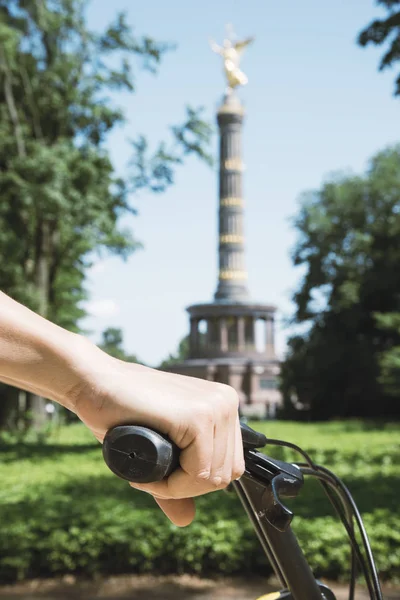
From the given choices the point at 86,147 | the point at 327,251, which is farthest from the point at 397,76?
the point at 327,251

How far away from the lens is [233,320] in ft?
146

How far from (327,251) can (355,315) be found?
4265 mm

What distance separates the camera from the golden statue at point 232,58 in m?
47.0

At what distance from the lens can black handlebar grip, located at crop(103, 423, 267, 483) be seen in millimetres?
928

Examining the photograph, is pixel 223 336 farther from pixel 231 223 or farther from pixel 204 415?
pixel 204 415

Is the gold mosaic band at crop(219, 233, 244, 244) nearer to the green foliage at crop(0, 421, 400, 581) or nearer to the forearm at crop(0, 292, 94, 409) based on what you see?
the green foliage at crop(0, 421, 400, 581)

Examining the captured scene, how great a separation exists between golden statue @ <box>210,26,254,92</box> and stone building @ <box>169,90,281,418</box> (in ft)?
7.85

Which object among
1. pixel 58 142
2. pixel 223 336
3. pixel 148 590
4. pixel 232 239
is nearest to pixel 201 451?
pixel 148 590

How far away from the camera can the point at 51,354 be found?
0.96 meters

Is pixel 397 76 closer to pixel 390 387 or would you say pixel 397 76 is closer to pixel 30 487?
pixel 30 487

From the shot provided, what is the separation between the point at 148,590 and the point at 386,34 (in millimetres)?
6737

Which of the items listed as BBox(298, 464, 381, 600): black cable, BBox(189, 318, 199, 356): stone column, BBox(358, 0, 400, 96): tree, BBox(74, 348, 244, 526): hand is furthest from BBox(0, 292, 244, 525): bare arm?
BBox(189, 318, 199, 356): stone column

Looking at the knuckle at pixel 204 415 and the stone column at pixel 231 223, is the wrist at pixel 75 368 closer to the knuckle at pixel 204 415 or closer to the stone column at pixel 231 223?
the knuckle at pixel 204 415

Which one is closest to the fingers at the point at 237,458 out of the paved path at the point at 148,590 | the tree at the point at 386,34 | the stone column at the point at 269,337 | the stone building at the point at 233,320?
the paved path at the point at 148,590
